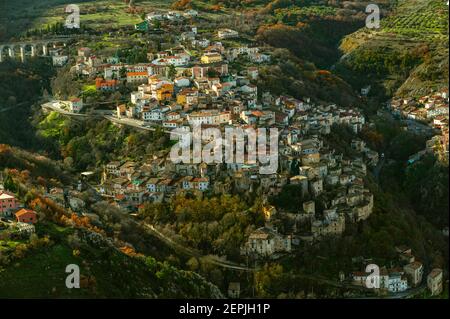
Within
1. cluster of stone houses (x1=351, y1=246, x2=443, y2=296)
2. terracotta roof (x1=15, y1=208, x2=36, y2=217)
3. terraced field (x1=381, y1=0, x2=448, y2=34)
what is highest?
terracotta roof (x1=15, y1=208, x2=36, y2=217)

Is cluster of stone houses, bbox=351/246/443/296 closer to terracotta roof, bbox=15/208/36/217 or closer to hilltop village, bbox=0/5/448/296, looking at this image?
hilltop village, bbox=0/5/448/296

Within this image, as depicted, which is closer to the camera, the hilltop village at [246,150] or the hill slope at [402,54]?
the hilltop village at [246,150]

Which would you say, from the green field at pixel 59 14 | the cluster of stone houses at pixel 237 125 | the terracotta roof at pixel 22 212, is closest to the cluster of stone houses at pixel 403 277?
the cluster of stone houses at pixel 237 125

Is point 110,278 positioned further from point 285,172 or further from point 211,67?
point 211,67

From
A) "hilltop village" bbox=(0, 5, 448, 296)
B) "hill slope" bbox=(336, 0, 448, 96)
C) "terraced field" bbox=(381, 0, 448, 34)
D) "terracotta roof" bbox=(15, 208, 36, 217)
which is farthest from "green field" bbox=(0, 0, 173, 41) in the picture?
"terracotta roof" bbox=(15, 208, 36, 217)

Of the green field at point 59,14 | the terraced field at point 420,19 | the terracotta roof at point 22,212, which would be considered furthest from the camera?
the terraced field at point 420,19

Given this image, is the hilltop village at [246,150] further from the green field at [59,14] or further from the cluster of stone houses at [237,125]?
the green field at [59,14]
